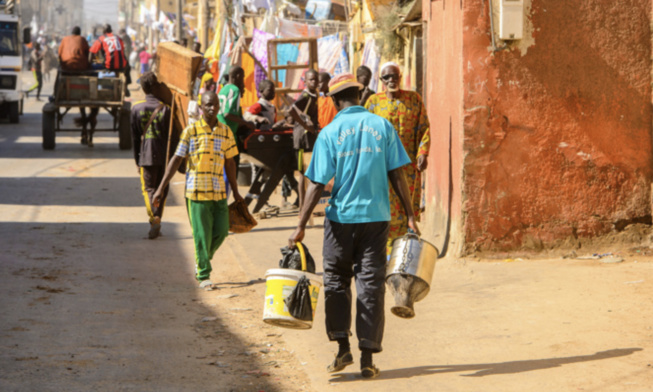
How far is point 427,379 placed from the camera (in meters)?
5.14

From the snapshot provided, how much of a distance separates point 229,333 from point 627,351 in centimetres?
267

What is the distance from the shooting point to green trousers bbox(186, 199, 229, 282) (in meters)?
7.75

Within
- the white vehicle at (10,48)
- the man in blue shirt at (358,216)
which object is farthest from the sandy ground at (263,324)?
the white vehicle at (10,48)

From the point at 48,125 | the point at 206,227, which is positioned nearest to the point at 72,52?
the point at 48,125

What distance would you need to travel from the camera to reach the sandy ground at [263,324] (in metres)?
5.19

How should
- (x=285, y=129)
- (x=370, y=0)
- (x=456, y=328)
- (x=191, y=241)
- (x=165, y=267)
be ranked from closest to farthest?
(x=456, y=328)
(x=165, y=267)
(x=191, y=241)
(x=285, y=129)
(x=370, y=0)

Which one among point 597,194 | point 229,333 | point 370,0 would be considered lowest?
point 229,333

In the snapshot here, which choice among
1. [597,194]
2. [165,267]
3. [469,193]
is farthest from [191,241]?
[597,194]

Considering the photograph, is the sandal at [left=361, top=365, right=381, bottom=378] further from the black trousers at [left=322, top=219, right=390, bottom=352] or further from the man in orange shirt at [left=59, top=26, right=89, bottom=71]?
the man in orange shirt at [left=59, top=26, right=89, bottom=71]

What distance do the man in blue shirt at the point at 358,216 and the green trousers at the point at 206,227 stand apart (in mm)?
2736

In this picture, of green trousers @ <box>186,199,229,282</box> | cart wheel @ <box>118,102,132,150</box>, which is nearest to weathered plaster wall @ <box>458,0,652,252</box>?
green trousers @ <box>186,199,229,282</box>

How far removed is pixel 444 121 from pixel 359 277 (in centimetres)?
377

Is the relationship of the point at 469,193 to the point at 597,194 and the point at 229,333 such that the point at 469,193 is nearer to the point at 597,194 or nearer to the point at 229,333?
the point at 597,194

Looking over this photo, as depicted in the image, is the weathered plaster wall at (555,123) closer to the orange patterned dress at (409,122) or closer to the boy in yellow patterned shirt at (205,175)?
the orange patterned dress at (409,122)
